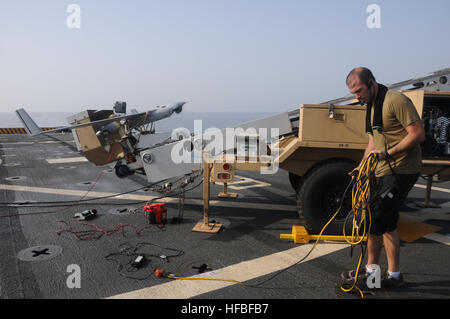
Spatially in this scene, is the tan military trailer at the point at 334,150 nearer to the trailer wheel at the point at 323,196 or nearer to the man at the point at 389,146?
the trailer wheel at the point at 323,196

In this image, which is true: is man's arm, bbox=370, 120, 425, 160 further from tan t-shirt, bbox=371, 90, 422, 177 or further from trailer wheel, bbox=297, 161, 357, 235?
trailer wheel, bbox=297, 161, 357, 235

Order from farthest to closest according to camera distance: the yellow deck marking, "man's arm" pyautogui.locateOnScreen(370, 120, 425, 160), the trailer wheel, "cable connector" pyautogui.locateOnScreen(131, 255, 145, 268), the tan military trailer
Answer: the trailer wheel → the tan military trailer → "cable connector" pyautogui.locateOnScreen(131, 255, 145, 268) → the yellow deck marking → "man's arm" pyautogui.locateOnScreen(370, 120, 425, 160)

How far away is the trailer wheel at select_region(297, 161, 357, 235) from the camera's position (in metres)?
4.55

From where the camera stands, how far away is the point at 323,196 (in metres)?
4.62

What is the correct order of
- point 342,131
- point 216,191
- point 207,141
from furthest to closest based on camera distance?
point 216,191 → point 207,141 → point 342,131

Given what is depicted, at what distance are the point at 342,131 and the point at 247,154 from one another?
149cm

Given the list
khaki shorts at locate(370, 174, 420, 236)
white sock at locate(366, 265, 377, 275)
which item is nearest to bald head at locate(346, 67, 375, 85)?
khaki shorts at locate(370, 174, 420, 236)

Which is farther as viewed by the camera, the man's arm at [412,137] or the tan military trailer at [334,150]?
the tan military trailer at [334,150]

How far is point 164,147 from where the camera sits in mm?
5344

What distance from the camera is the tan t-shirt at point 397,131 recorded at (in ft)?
9.29

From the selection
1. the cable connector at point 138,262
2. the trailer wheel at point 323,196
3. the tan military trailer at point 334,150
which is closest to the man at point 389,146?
the tan military trailer at point 334,150
